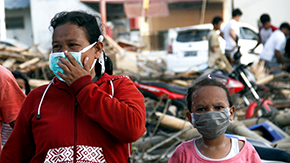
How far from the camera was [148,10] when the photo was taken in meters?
21.1

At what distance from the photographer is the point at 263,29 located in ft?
35.5

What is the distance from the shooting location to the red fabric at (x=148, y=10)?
2084 centimetres

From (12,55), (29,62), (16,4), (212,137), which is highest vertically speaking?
(16,4)

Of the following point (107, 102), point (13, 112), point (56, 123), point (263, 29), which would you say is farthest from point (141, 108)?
point (263, 29)

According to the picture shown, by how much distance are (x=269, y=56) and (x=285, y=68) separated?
25.7 inches

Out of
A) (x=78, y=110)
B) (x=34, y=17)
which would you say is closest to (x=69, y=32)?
(x=78, y=110)

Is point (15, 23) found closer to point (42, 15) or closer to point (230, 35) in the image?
point (42, 15)

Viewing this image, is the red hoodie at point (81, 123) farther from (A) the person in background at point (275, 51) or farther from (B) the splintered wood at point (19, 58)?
(A) the person in background at point (275, 51)

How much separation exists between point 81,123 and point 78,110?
0.24ft

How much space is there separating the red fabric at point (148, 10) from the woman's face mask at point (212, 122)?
19309 millimetres

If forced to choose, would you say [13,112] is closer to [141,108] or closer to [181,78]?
[141,108]

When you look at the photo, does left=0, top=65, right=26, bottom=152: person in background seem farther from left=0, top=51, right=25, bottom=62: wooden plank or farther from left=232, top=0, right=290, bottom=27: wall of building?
left=232, top=0, right=290, bottom=27: wall of building

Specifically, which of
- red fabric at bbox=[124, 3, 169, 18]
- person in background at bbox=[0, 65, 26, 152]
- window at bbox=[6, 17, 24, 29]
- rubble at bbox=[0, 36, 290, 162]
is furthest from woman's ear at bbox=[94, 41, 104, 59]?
window at bbox=[6, 17, 24, 29]

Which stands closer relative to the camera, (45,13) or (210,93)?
(210,93)
